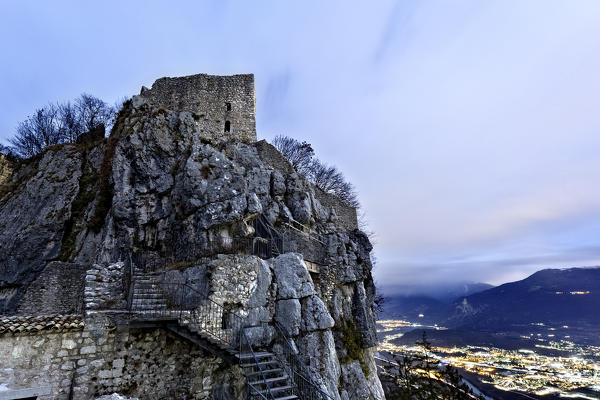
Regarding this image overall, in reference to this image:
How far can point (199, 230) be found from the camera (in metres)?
13.6

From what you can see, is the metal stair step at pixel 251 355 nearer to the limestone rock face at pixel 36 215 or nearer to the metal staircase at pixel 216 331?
the metal staircase at pixel 216 331

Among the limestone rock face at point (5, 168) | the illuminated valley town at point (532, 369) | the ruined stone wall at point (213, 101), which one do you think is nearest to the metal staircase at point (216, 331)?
the ruined stone wall at point (213, 101)

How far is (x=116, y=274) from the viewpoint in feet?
39.0

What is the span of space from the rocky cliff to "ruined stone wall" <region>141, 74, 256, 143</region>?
4.59ft

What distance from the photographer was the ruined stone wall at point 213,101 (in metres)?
23.6

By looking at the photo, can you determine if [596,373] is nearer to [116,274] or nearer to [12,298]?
[116,274]

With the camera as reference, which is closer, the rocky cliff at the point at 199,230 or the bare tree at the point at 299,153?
the rocky cliff at the point at 199,230

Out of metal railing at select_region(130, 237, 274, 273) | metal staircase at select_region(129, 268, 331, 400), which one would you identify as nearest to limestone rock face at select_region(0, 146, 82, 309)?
metal railing at select_region(130, 237, 274, 273)

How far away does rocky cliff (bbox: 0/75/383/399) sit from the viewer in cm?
1209

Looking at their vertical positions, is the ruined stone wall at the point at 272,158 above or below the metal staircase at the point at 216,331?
above

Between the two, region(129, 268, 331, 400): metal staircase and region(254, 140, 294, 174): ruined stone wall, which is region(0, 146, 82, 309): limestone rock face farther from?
region(254, 140, 294, 174): ruined stone wall

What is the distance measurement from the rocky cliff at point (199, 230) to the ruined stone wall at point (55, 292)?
1353mm

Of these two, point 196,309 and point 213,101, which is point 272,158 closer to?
point 213,101

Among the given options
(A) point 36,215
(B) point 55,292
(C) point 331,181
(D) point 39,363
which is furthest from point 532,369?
(A) point 36,215
